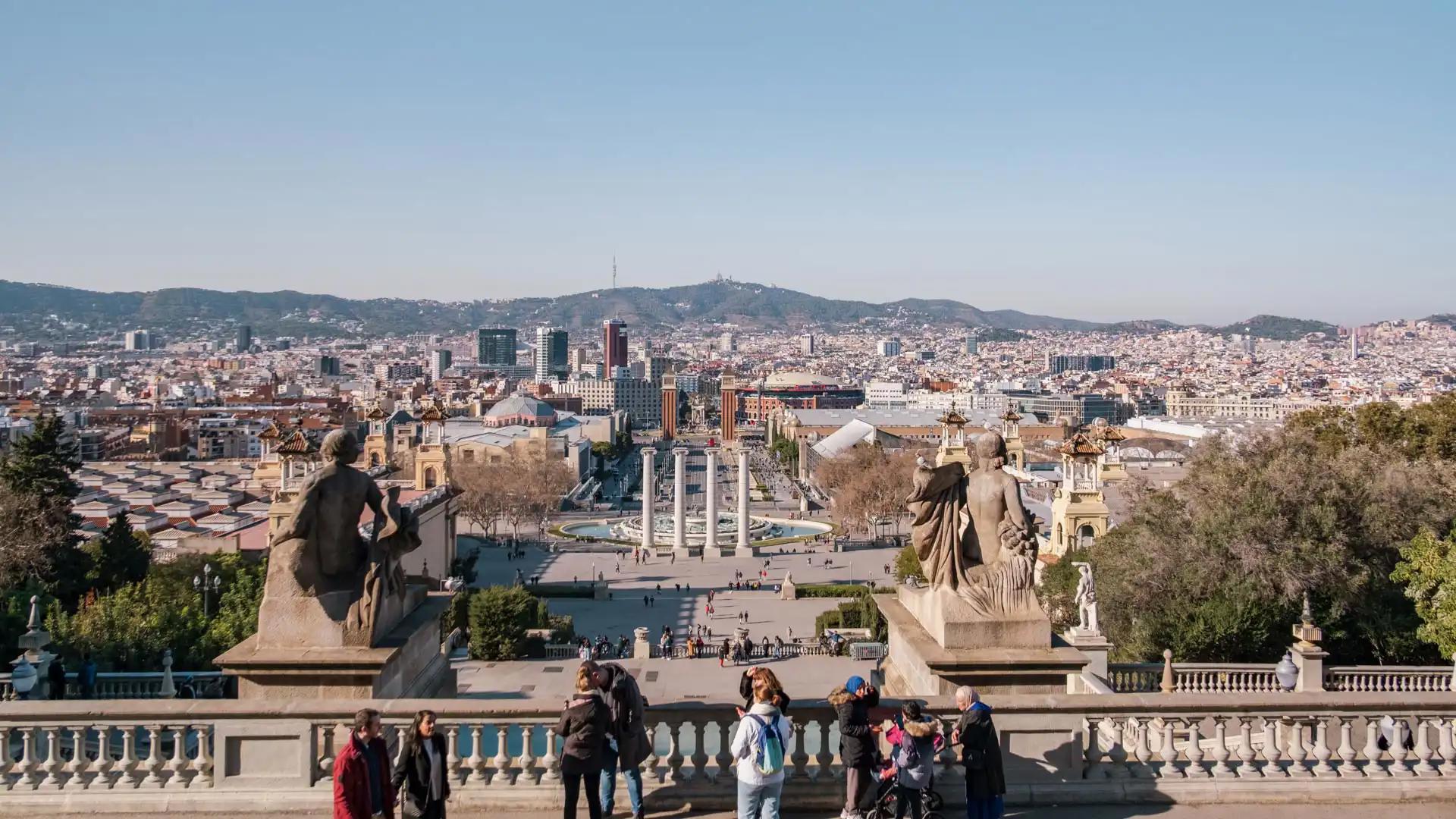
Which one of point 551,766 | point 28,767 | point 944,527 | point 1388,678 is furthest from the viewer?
point 1388,678

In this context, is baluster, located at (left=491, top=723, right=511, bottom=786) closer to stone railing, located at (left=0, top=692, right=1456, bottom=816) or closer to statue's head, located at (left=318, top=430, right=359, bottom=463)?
stone railing, located at (left=0, top=692, right=1456, bottom=816)

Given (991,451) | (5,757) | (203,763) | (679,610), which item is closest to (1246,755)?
(991,451)

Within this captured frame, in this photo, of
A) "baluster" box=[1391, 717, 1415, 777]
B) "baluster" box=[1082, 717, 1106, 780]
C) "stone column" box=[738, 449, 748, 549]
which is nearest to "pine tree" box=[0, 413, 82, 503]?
"stone column" box=[738, 449, 748, 549]

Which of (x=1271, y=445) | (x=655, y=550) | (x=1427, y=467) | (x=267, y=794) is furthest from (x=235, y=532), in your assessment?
(x=267, y=794)

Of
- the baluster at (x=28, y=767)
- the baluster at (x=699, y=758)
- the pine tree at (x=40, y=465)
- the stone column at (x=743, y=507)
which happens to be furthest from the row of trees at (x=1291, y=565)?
the stone column at (x=743, y=507)

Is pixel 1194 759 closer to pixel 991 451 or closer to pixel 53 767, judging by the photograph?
pixel 991 451

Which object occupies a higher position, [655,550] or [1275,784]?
[1275,784]

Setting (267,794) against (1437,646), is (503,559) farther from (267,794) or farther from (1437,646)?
(267,794)
